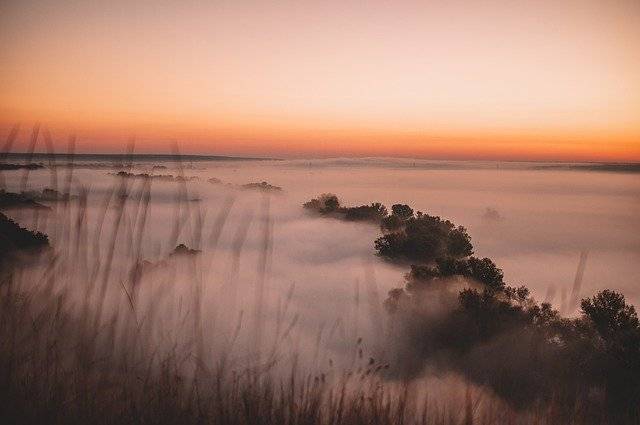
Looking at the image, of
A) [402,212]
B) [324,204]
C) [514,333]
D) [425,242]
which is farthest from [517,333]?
[324,204]

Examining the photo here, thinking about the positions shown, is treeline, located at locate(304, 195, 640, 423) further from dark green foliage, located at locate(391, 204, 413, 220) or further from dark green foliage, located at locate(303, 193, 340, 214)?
dark green foliage, located at locate(303, 193, 340, 214)

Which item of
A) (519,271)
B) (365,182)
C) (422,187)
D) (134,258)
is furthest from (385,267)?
(422,187)

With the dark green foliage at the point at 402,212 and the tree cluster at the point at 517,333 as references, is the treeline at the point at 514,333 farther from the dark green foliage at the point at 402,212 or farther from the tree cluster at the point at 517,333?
the dark green foliage at the point at 402,212

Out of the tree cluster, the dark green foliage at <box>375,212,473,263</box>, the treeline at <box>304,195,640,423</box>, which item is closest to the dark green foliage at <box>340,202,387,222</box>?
the dark green foliage at <box>375,212,473,263</box>

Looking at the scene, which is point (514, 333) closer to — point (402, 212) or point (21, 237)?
point (402, 212)

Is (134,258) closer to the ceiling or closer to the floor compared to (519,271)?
closer to the ceiling

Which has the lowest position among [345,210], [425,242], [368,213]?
[425,242]

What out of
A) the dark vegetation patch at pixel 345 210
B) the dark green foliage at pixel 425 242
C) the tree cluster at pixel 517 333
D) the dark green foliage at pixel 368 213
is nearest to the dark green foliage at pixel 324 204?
the dark vegetation patch at pixel 345 210

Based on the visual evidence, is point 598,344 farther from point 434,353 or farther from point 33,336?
point 33,336

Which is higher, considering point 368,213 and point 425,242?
point 368,213
